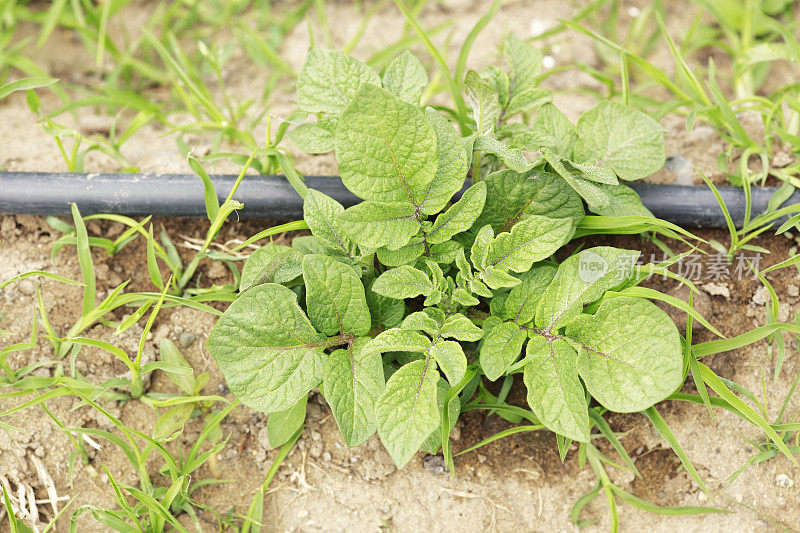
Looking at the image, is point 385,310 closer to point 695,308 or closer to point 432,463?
point 432,463

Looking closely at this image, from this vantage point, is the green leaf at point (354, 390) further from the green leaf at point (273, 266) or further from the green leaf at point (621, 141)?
the green leaf at point (621, 141)

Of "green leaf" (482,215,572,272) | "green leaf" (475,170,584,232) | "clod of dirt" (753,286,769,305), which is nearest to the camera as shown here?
"green leaf" (482,215,572,272)

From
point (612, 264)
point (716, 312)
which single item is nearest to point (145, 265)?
point (612, 264)

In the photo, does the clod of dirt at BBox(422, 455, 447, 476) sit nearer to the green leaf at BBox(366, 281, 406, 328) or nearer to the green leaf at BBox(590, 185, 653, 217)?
the green leaf at BBox(366, 281, 406, 328)

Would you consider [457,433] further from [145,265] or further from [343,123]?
[145,265]

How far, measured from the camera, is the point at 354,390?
1415mm

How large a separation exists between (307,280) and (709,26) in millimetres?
2043

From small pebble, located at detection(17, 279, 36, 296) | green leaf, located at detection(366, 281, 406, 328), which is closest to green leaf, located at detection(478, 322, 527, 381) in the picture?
green leaf, located at detection(366, 281, 406, 328)

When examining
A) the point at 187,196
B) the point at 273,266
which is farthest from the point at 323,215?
the point at 187,196

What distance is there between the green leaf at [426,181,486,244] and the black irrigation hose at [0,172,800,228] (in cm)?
38

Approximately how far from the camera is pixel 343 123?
1.34m

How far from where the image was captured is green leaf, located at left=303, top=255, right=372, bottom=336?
142 centimetres

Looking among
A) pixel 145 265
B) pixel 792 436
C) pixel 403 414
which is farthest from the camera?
pixel 145 265

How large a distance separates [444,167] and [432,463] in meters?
0.77
